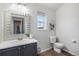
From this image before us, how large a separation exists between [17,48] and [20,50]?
10 cm

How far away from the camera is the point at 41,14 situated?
7.77 ft

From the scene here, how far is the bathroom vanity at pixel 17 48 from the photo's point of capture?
5.25 ft

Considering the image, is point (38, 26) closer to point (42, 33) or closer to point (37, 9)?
point (42, 33)

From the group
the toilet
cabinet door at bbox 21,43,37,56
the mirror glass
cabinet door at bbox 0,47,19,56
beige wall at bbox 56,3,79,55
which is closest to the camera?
cabinet door at bbox 0,47,19,56

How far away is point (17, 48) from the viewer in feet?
5.82

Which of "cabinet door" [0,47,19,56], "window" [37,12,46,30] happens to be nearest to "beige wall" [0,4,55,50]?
"window" [37,12,46,30]

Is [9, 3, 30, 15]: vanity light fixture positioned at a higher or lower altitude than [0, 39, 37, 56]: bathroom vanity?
higher

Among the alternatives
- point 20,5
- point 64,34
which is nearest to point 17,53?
point 20,5

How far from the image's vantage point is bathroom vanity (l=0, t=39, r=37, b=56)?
1600mm

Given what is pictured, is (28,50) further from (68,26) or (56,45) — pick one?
(68,26)

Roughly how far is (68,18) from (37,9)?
3.31 ft

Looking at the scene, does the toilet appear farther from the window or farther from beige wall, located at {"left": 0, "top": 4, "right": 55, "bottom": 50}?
Answer: the window

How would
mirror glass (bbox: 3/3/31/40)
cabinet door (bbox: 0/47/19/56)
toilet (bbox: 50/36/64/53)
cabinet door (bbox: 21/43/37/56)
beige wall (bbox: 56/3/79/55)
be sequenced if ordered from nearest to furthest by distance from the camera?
cabinet door (bbox: 0/47/19/56) → cabinet door (bbox: 21/43/37/56) → mirror glass (bbox: 3/3/31/40) → beige wall (bbox: 56/3/79/55) → toilet (bbox: 50/36/64/53)

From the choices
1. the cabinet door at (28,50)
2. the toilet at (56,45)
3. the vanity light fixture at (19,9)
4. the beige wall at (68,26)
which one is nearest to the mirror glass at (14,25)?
the vanity light fixture at (19,9)
